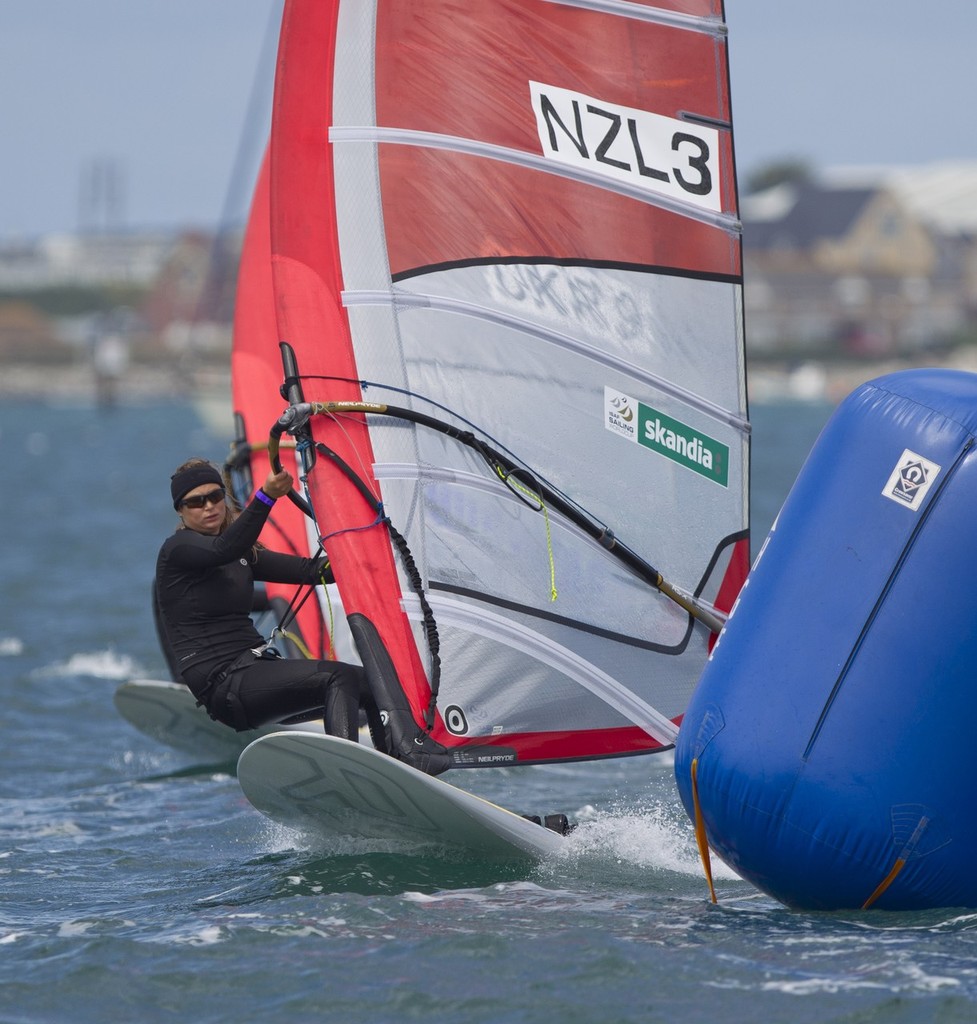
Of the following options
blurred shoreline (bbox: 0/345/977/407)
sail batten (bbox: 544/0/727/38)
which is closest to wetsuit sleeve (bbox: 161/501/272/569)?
sail batten (bbox: 544/0/727/38)

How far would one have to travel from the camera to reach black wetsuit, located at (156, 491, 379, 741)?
548 centimetres

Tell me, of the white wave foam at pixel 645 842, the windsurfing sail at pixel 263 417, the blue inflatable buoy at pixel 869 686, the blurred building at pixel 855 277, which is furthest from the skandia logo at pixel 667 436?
the blurred building at pixel 855 277

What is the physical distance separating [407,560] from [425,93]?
1.66 metres

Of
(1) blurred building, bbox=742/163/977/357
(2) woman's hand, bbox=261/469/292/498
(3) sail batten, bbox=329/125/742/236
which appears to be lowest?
(1) blurred building, bbox=742/163/977/357

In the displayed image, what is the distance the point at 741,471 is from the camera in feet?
21.0

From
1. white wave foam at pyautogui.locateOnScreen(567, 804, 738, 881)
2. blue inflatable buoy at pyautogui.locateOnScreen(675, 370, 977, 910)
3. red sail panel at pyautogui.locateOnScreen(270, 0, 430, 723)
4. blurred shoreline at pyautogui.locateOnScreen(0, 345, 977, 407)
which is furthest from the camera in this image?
blurred shoreline at pyautogui.locateOnScreen(0, 345, 977, 407)

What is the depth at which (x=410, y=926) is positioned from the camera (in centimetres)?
479

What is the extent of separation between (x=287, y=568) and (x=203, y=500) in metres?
0.55

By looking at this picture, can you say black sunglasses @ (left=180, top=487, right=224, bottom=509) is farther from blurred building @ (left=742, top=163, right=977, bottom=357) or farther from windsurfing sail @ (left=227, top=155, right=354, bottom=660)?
blurred building @ (left=742, top=163, right=977, bottom=357)

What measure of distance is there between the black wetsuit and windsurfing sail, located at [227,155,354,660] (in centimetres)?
263

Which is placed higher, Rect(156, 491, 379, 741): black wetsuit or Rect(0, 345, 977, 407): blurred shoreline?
Rect(156, 491, 379, 741): black wetsuit

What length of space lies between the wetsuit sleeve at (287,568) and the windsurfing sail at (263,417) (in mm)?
2297

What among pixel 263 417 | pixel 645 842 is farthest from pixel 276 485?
pixel 263 417

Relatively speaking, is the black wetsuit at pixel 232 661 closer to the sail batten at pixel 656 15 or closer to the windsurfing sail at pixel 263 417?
the sail batten at pixel 656 15
